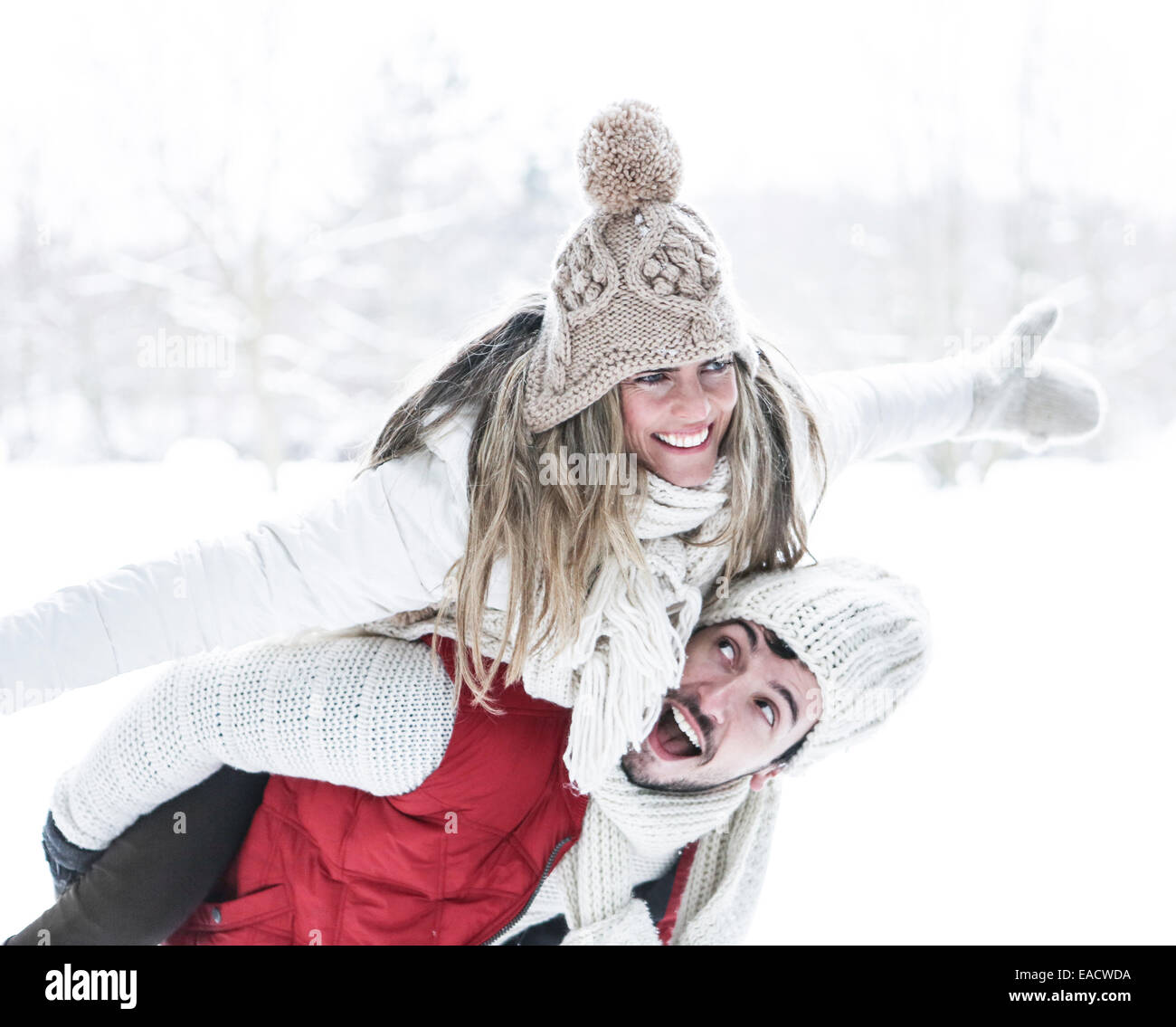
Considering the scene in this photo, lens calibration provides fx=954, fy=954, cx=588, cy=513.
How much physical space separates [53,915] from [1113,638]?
2.00m

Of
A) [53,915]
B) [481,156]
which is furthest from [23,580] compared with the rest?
[481,156]

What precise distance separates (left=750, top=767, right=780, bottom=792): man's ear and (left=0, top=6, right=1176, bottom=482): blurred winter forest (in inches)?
95.2

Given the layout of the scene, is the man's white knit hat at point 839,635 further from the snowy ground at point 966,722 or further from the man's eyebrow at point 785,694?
the snowy ground at point 966,722

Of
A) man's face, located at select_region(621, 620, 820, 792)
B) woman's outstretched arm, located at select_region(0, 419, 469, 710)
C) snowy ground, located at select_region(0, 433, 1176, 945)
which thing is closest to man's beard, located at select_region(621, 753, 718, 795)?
man's face, located at select_region(621, 620, 820, 792)

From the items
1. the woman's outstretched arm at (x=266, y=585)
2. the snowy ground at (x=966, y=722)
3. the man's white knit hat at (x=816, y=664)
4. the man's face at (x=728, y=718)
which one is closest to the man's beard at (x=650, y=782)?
the man's face at (x=728, y=718)

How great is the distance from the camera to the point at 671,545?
3.12 ft

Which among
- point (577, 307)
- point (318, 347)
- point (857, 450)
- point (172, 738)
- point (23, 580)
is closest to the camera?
point (577, 307)

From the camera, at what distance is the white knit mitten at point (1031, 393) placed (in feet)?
4.05

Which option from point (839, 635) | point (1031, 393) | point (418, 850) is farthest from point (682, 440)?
point (1031, 393)

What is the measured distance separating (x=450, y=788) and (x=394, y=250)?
Answer: 3.26m

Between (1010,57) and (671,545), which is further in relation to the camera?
(1010,57)

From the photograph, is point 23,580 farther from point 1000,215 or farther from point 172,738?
point 1000,215

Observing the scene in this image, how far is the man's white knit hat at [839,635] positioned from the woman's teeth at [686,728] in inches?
4.2

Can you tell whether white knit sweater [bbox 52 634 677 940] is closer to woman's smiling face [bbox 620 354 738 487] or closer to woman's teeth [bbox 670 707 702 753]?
woman's teeth [bbox 670 707 702 753]
